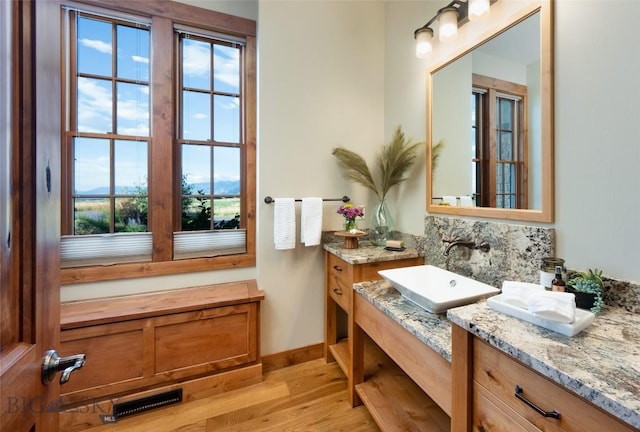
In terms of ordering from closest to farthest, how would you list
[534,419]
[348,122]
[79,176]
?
1. [534,419]
2. [79,176]
3. [348,122]

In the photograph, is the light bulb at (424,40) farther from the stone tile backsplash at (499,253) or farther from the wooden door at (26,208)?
the wooden door at (26,208)

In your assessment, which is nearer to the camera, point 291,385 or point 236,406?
point 236,406

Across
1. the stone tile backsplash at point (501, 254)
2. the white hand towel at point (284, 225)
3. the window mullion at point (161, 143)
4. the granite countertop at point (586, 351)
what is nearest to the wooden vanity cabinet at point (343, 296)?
the stone tile backsplash at point (501, 254)

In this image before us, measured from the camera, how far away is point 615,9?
0.91m

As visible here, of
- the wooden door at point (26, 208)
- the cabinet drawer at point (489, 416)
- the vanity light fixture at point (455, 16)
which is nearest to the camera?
the wooden door at point (26, 208)

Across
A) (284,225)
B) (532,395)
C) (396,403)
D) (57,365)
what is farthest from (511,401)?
(284,225)

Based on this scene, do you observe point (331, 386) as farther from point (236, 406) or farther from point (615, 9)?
point (615, 9)

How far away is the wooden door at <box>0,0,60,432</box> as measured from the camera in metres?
0.45

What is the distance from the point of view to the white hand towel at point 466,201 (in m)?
1.49

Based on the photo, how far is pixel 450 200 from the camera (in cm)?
162

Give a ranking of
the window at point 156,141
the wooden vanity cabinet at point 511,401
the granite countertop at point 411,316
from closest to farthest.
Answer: the wooden vanity cabinet at point 511,401 < the granite countertop at point 411,316 < the window at point 156,141

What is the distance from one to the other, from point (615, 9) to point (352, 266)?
1.49 metres

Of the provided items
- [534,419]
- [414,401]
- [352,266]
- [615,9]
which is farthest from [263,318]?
[615,9]

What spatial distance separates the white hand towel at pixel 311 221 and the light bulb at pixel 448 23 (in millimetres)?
1261
